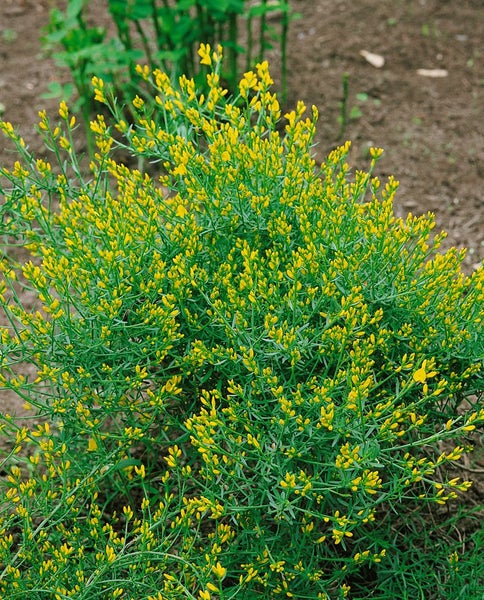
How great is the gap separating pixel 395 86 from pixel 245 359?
324 centimetres

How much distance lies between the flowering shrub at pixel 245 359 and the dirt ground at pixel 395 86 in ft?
5.48

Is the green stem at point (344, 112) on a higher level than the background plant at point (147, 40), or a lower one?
lower

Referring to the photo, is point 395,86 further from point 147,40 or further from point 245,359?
point 245,359

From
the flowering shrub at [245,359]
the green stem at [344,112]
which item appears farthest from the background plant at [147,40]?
the flowering shrub at [245,359]

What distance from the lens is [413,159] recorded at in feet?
14.8

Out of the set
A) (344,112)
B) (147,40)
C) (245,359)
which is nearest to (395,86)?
(344,112)

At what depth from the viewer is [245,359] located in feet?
7.12

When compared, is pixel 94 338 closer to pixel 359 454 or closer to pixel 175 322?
pixel 175 322

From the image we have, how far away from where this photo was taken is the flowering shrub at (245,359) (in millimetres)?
2217

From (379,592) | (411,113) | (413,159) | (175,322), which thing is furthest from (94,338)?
(411,113)

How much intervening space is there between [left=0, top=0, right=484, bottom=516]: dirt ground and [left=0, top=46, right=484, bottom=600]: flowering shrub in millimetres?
1671

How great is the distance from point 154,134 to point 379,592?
65.0 inches

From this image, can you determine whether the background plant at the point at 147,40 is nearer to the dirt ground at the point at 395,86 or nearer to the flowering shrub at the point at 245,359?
the dirt ground at the point at 395,86

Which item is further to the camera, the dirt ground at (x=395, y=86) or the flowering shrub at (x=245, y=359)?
the dirt ground at (x=395, y=86)
